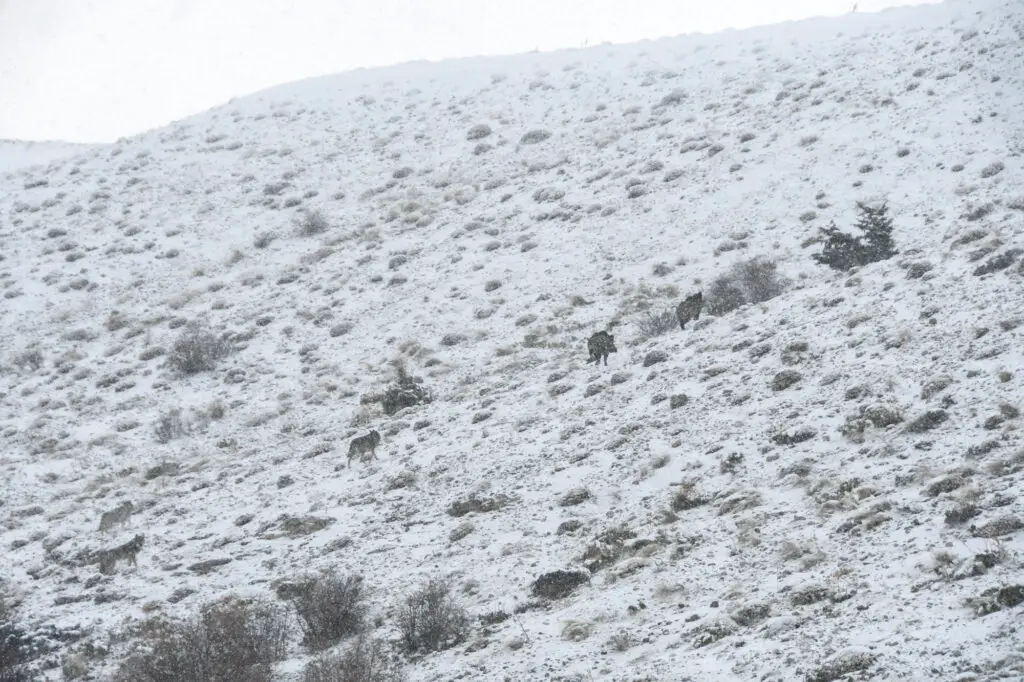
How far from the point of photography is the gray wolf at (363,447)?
Answer: 14.2 meters

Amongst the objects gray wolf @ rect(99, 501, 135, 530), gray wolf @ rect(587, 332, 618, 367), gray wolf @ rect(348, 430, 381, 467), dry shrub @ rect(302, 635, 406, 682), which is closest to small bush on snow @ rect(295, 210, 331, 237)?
gray wolf @ rect(587, 332, 618, 367)

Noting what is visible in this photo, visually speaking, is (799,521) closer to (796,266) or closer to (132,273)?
(796,266)

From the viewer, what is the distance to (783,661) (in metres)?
6.80

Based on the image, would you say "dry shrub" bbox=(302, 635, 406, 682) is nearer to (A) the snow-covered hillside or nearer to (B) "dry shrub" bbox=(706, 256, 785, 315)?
(B) "dry shrub" bbox=(706, 256, 785, 315)

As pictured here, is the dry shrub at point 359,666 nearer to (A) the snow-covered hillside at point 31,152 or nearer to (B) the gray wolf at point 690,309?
(B) the gray wolf at point 690,309

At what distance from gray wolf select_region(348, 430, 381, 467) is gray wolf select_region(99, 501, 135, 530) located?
3405mm

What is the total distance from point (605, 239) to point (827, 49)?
1329 centimetres

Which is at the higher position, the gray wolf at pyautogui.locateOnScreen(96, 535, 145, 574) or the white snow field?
the white snow field

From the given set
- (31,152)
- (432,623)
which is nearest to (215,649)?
(432,623)

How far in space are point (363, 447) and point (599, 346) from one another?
457 centimetres

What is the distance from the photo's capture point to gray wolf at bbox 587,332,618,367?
15.9 m

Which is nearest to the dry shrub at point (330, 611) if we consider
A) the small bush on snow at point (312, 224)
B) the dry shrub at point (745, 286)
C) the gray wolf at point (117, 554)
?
the gray wolf at point (117, 554)

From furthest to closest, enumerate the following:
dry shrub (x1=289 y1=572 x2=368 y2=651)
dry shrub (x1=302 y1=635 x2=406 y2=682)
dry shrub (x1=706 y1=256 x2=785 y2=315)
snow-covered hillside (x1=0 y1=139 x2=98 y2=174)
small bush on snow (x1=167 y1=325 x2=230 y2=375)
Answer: snow-covered hillside (x1=0 y1=139 x2=98 y2=174), small bush on snow (x1=167 y1=325 x2=230 y2=375), dry shrub (x1=706 y1=256 x2=785 y2=315), dry shrub (x1=289 y1=572 x2=368 y2=651), dry shrub (x1=302 y1=635 x2=406 y2=682)

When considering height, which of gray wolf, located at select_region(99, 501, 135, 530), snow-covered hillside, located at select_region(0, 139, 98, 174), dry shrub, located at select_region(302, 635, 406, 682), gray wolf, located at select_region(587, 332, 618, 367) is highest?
snow-covered hillside, located at select_region(0, 139, 98, 174)
